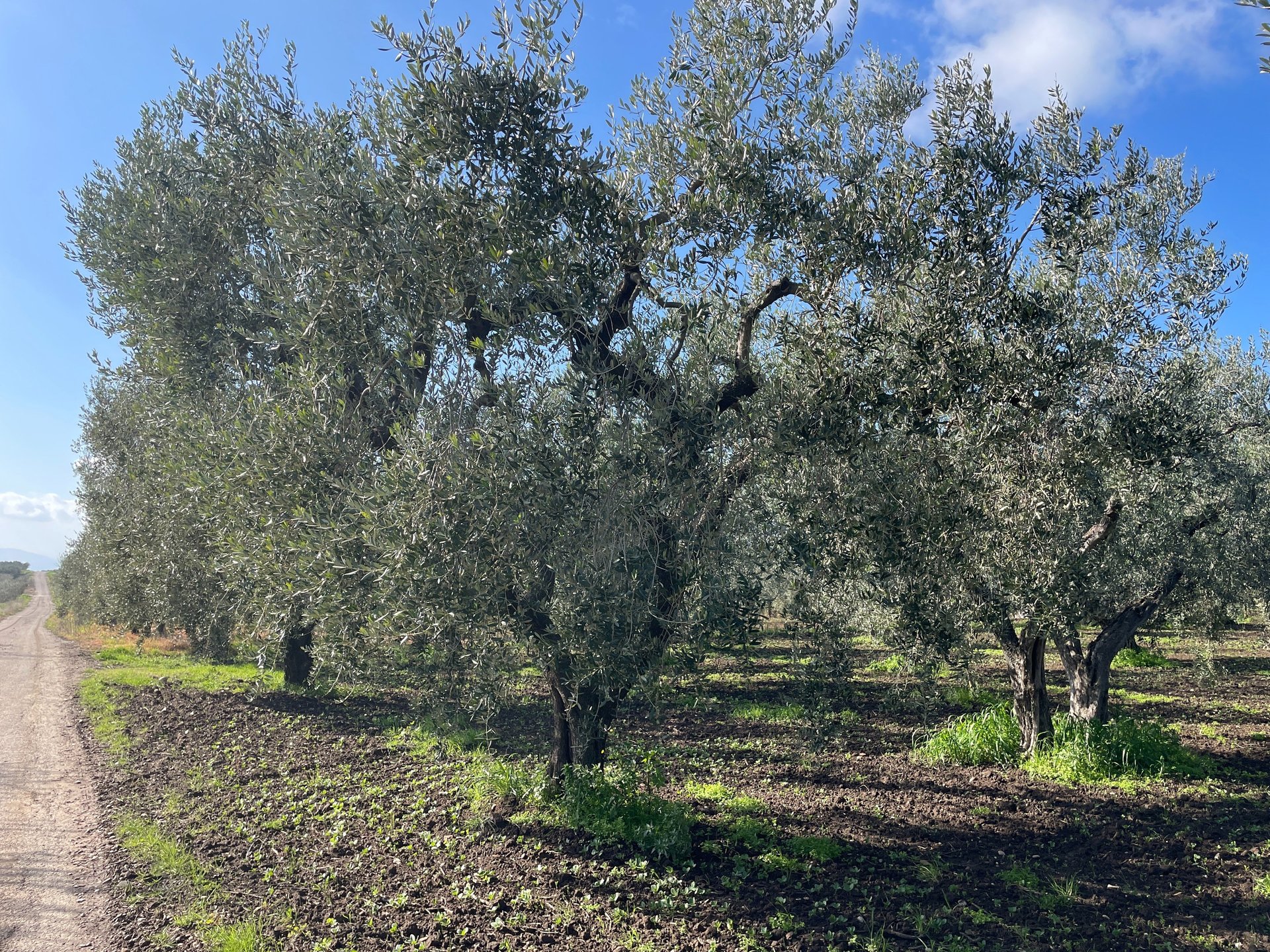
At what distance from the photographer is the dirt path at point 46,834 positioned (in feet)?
24.6

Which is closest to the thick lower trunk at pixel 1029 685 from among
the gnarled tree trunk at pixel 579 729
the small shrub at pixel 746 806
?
the small shrub at pixel 746 806

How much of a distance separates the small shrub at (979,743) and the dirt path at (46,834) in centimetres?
1241

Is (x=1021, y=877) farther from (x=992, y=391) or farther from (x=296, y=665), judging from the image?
(x=296, y=665)

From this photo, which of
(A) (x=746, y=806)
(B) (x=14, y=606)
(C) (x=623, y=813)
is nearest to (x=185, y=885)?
(C) (x=623, y=813)

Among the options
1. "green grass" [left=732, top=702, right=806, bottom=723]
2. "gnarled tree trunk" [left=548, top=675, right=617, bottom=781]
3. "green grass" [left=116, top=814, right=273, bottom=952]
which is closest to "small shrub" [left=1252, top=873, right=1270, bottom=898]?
"gnarled tree trunk" [left=548, top=675, right=617, bottom=781]

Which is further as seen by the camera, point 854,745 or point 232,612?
point 232,612

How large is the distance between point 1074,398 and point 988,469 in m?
1.62

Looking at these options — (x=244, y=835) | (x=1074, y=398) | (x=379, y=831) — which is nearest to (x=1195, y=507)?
(x=1074, y=398)

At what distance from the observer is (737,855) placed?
29.2 ft

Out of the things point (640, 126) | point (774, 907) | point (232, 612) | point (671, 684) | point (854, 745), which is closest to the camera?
point (774, 907)

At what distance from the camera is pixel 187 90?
12742 millimetres

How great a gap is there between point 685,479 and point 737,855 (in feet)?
15.6

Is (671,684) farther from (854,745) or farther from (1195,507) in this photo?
(1195,507)

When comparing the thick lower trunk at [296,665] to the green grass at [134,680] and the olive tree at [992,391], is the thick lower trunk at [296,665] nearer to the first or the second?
the green grass at [134,680]
